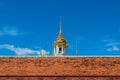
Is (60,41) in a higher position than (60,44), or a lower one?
higher

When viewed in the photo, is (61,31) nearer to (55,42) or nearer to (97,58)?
(55,42)

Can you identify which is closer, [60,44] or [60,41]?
[60,41]

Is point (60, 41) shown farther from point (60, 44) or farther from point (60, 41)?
point (60, 44)

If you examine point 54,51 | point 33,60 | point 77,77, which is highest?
point 54,51

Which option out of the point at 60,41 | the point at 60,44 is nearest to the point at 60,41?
the point at 60,41

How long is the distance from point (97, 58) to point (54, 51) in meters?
31.0

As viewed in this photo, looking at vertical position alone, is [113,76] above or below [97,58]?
below

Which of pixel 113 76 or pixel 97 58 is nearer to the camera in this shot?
pixel 113 76

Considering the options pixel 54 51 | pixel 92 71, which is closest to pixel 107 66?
pixel 92 71

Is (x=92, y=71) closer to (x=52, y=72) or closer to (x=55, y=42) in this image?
(x=52, y=72)

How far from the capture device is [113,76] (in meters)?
32.1

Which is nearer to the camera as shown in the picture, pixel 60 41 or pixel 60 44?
pixel 60 41

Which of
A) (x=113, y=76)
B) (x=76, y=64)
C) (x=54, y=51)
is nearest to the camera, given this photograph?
(x=113, y=76)

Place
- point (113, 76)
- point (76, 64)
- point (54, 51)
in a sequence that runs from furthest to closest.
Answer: point (54, 51) < point (76, 64) < point (113, 76)
